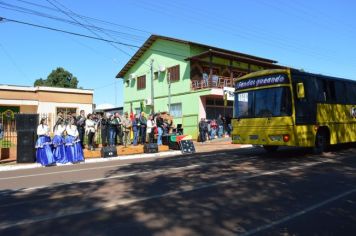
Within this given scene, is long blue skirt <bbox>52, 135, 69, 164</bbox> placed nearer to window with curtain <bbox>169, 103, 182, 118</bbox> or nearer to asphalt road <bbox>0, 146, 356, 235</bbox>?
asphalt road <bbox>0, 146, 356, 235</bbox>

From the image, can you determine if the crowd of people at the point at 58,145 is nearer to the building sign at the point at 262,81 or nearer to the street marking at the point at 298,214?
the building sign at the point at 262,81

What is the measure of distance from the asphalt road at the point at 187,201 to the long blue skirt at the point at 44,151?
3.61 metres

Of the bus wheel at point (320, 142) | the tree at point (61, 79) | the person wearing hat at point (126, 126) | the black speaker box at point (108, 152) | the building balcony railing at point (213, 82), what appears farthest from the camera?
the tree at point (61, 79)

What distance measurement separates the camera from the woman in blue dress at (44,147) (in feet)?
53.0

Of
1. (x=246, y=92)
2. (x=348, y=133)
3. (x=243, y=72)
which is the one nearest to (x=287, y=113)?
(x=246, y=92)

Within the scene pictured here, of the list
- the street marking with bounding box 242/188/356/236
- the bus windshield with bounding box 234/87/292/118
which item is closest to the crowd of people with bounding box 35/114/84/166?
the bus windshield with bounding box 234/87/292/118

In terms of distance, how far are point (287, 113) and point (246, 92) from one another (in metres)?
2.00

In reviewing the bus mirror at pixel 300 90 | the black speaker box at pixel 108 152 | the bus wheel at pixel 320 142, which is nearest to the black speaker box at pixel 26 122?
the black speaker box at pixel 108 152

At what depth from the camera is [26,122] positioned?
1719 centimetres

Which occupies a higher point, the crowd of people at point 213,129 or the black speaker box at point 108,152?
the crowd of people at point 213,129

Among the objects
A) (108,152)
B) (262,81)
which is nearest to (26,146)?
(108,152)

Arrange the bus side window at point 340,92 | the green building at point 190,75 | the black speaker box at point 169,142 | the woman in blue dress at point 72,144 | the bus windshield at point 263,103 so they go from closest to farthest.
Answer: the bus windshield at point 263,103, the woman in blue dress at point 72,144, the bus side window at point 340,92, the black speaker box at point 169,142, the green building at point 190,75

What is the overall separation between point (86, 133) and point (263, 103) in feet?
29.7

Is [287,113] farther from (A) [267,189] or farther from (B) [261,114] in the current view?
(A) [267,189]
